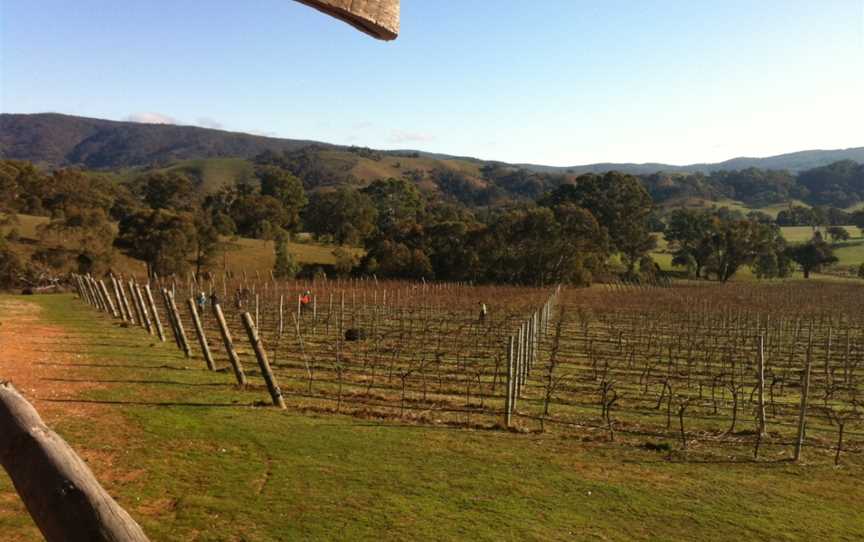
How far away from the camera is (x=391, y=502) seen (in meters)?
6.42

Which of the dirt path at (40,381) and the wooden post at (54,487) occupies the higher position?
the wooden post at (54,487)

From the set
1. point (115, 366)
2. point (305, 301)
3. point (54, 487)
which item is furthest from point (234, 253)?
point (54, 487)

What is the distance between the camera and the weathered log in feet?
5.51

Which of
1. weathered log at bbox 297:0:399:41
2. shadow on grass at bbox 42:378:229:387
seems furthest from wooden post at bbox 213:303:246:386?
weathered log at bbox 297:0:399:41

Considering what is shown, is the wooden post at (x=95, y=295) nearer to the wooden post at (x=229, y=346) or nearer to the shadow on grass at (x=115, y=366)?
the shadow on grass at (x=115, y=366)

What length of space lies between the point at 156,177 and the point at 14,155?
512 ft

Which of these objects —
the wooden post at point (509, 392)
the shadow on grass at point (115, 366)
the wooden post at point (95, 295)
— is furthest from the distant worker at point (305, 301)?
the wooden post at point (509, 392)

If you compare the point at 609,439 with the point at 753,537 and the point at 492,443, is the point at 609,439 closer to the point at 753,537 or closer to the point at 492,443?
the point at 492,443

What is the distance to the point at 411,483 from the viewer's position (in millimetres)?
7031

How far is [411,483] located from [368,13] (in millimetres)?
6113

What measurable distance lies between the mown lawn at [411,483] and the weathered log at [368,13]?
4.84m

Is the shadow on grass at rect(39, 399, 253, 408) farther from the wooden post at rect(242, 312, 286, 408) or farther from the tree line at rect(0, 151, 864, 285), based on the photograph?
the tree line at rect(0, 151, 864, 285)

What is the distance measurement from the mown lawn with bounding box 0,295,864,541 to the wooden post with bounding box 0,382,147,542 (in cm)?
449

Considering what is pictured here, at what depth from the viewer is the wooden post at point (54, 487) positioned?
4.17 ft
